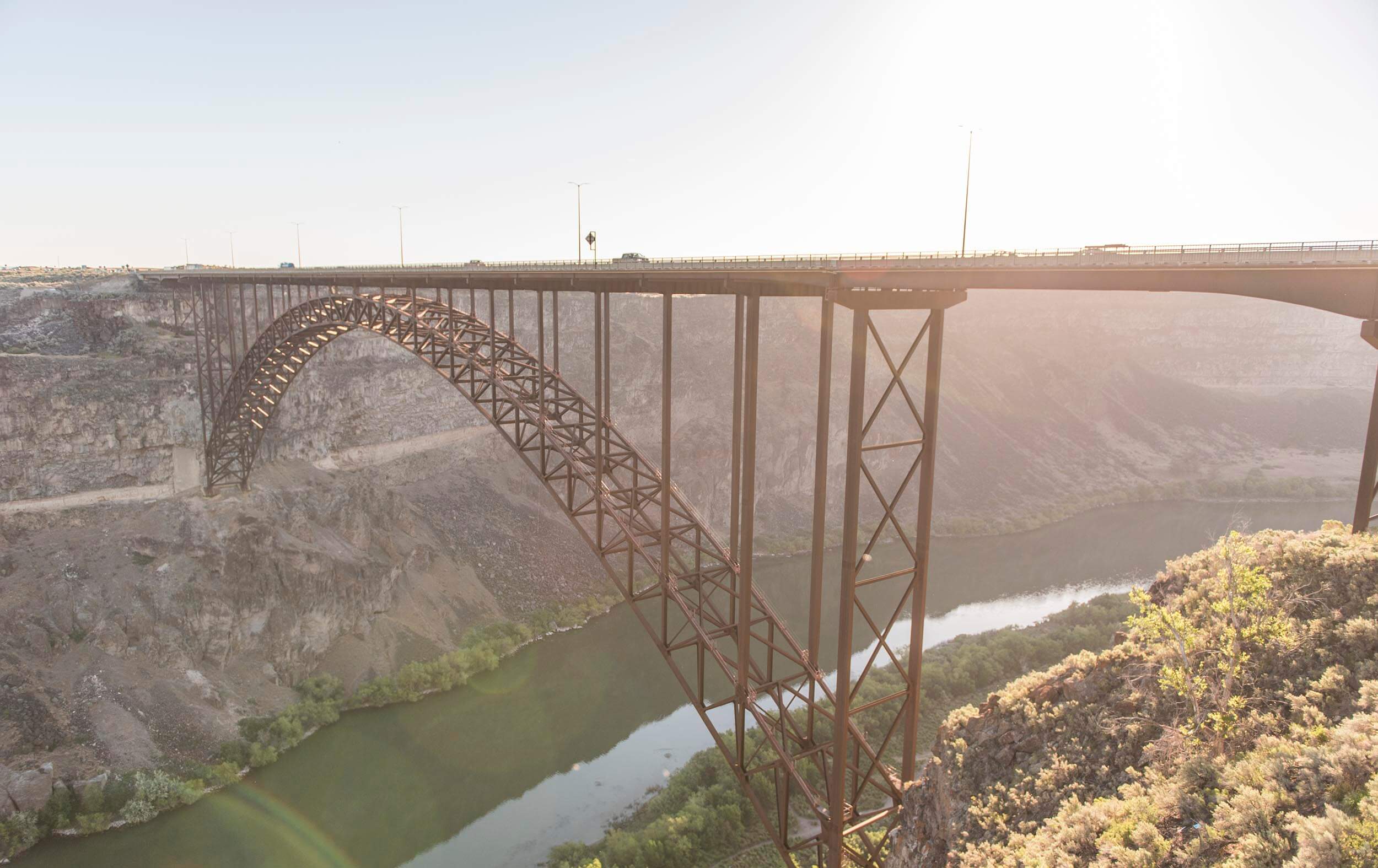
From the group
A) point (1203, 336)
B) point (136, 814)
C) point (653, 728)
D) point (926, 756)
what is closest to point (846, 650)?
point (926, 756)

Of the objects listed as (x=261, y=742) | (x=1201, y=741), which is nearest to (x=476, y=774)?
(x=261, y=742)

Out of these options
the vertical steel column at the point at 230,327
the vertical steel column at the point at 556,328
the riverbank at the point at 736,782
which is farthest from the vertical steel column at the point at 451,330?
the vertical steel column at the point at 230,327

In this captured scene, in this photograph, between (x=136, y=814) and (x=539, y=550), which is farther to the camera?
(x=539, y=550)

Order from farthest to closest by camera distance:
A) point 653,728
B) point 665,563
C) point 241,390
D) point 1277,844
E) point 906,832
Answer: point 241,390 → point 653,728 → point 665,563 → point 906,832 → point 1277,844

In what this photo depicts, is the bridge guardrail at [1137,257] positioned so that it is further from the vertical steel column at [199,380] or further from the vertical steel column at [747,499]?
the vertical steel column at [199,380]

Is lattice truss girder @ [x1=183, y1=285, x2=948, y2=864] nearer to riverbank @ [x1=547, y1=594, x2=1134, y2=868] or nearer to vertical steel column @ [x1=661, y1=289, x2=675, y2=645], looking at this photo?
vertical steel column @ [x1=661, y1=289, x2=675, y2=645]

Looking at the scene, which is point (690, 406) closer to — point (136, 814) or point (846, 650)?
point (136, 814)
